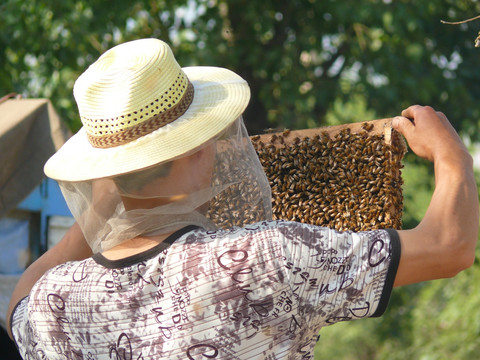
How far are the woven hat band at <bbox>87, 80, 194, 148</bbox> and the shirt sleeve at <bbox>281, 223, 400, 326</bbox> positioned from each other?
0.45 metres

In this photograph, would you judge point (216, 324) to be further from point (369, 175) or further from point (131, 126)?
point (369, 175)

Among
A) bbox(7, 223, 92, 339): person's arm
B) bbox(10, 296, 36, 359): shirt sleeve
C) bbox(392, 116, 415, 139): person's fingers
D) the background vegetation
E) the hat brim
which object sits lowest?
the background vegetation

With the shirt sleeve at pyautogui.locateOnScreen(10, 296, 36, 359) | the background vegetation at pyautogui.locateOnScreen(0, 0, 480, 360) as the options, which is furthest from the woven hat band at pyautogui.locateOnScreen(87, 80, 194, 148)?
the background vegetation at pyautogui.locateOnScreen(0, 0, 480, 360)

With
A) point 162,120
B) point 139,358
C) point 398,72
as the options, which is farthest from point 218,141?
point 398,72

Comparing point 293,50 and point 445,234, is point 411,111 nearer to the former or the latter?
point 445,234

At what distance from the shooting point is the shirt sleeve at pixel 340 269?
58.0 inches

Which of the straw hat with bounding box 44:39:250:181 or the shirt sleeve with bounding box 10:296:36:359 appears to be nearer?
the straw hat with bounding box 44:39:250:181

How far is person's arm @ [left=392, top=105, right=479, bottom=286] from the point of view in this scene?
1478 mm

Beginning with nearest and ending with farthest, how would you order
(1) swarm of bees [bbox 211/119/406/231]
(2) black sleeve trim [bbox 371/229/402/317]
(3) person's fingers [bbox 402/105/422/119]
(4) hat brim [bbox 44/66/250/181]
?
1. (2) black sleeve trim [bbox 371/229/402/317]
2. (4) hat brim [bbox 44/66/250/181]
3. (3) person's fingers [bbox 402/105/422/119]
4. (1) swarm of bees [bbox 211/119/406/231]

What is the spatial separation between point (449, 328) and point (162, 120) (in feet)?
25.1

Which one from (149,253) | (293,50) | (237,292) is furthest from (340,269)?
(293,50)

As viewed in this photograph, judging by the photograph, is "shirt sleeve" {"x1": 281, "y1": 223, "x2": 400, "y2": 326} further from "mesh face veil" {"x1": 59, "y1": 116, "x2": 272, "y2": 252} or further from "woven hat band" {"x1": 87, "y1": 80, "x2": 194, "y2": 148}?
"woven hat band" {"x1": 87, "y1": 80, "x2": 194, "y2": 148}

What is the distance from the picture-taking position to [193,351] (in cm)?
152

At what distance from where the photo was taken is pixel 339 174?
208cm
